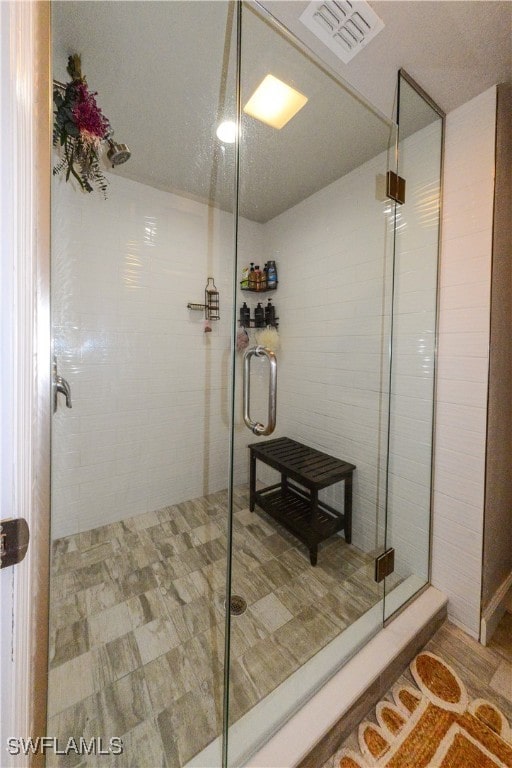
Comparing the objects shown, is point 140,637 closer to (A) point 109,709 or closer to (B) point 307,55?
(A) point 109,709

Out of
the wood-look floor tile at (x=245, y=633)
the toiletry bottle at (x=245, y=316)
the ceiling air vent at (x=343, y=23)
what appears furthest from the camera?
the toiletry bottle at (x=245, y=316)

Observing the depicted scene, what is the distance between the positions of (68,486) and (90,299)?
109cm


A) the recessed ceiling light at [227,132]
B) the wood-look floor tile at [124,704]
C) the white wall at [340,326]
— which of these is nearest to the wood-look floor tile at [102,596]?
the wood-look floor tile at [124,704]

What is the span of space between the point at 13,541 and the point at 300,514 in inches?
61.5

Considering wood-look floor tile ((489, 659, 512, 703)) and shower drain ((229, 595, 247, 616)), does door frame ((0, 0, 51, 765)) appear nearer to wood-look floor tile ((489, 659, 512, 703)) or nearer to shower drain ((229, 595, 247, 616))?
shower drain ((229, 595, 247, 616))

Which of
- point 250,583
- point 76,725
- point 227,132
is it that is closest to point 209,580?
point 250,583

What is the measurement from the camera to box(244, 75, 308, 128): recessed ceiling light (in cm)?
119

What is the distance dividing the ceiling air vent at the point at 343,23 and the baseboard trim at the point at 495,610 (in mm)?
2303

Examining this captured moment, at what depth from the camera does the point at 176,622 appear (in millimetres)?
1219

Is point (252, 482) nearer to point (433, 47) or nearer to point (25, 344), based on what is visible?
point (25, 344)

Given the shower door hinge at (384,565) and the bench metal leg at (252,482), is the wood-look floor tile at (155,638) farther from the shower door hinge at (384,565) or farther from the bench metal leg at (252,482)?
the shower door hinge at (384,565)

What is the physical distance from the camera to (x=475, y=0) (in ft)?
2.88

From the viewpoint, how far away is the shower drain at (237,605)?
4.11 ft

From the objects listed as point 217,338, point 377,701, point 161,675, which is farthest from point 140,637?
point 217,338
